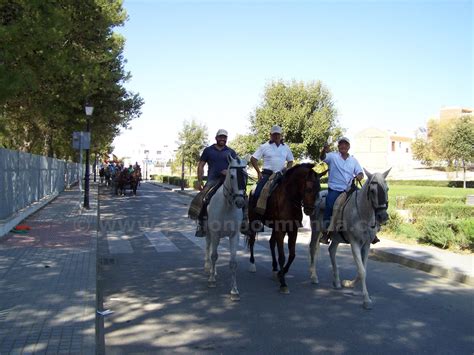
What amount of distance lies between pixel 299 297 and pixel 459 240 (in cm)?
605

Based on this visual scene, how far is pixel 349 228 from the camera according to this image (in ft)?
23.3

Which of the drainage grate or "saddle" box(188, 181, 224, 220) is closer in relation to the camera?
"saddle" box(188, 181, 224, 220)

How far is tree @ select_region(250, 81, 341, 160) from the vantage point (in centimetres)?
3812

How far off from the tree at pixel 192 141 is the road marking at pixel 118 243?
44.9 meters

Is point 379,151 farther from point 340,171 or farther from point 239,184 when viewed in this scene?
point 239,184

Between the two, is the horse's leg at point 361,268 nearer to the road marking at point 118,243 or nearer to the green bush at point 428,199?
the road marking at point 118,243

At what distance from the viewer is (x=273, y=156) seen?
328 inches

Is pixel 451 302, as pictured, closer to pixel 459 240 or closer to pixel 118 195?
pixel 459 240

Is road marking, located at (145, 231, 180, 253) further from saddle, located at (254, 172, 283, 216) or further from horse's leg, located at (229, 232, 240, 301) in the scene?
horse's leg, located at (229, 232, 240, 301)

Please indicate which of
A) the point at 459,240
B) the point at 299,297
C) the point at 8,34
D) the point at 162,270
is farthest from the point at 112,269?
the point at 459,240

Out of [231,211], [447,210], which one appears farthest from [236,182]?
[447,210]

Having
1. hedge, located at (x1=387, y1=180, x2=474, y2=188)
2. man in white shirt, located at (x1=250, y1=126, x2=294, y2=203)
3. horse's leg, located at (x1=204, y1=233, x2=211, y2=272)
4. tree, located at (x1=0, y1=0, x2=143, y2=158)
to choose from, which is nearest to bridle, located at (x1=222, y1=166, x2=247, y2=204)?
man in white shirt, located at (x1=250, y1=126, x2=294, y2=203)

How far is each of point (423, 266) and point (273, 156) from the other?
12.9ft

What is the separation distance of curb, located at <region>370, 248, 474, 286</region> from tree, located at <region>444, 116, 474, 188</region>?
4593 centimetres
